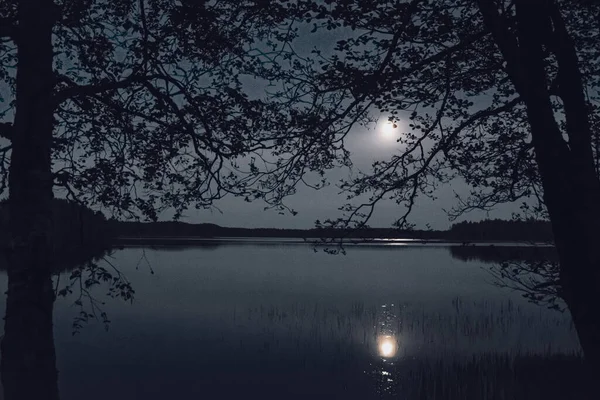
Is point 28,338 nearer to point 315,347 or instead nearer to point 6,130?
point 6,130

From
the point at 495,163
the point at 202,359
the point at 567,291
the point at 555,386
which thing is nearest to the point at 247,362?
the point at 202,359

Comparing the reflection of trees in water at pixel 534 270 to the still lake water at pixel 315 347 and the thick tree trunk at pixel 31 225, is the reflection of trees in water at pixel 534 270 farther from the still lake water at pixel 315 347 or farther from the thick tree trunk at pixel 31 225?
the thick tree trunk at pixel 31 225

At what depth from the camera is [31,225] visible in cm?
653

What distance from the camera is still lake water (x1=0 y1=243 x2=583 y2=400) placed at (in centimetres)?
1460

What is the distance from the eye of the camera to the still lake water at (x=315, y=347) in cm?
1460

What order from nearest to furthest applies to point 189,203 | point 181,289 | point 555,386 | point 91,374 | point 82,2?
point 82,2
point 189,203
point 555,386
point 91,374
point 181,289

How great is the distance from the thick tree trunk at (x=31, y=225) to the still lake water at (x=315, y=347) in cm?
173

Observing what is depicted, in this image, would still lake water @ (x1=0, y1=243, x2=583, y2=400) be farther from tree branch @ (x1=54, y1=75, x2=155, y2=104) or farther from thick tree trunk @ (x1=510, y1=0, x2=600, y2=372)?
thick tree trunk @ (x1=510, y1=0, x2=600, y2=372)

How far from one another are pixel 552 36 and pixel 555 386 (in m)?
10.3

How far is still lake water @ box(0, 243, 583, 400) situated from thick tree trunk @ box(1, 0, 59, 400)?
173cm

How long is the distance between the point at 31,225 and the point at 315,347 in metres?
14.8

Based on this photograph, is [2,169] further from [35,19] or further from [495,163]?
[495,163]

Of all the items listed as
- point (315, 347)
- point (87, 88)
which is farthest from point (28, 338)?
point (315, 347)

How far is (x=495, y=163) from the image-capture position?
10422mm
